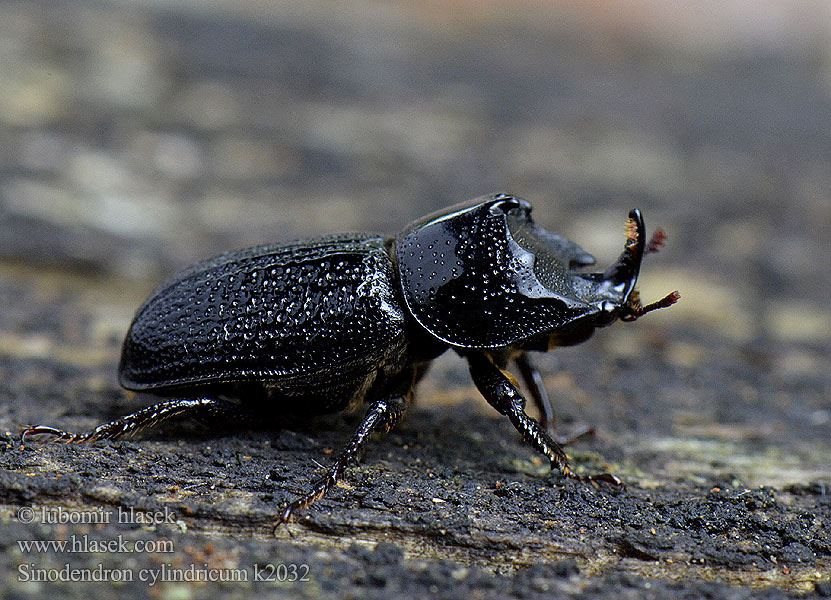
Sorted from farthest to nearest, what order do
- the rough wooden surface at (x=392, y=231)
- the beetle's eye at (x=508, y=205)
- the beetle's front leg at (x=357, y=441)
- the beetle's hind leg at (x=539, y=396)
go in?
the beetle's hind leg at (x=539, y=396) → the beetle's eye at (x=508, y=205) → the beetle's front leg at (x=357, y=441) → the rough wooden surface at (x=392, y=231)

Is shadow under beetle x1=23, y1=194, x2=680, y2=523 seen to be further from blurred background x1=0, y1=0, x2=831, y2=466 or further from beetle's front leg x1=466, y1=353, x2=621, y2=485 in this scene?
blurred background x1=0, y1=0, x2=831, y2=466

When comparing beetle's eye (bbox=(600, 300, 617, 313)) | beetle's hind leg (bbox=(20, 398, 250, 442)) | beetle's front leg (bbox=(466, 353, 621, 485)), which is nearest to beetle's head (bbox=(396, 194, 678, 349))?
beetle's eye (bbox=(600, 300, 617, 313))

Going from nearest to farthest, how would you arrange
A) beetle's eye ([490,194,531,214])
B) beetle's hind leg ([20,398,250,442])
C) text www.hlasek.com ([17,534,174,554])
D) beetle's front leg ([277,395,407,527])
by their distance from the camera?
text www.hlasek.com ([17,534,174,554])
beetle's front leg ([277,395,407,527])
beetle's hind leg ([20,398,250,442])
beetle's eye ([490,194,531,214])

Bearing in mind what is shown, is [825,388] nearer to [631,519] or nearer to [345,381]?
[631,519]

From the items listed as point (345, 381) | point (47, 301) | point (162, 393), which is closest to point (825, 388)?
point (345, 381)

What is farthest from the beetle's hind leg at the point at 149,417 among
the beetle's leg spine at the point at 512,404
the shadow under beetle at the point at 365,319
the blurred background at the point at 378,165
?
the beetle's leg spine at the point at 512,404

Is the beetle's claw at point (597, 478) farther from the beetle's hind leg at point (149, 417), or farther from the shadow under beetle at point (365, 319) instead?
the beetle's hind leg at point (149, 417)
